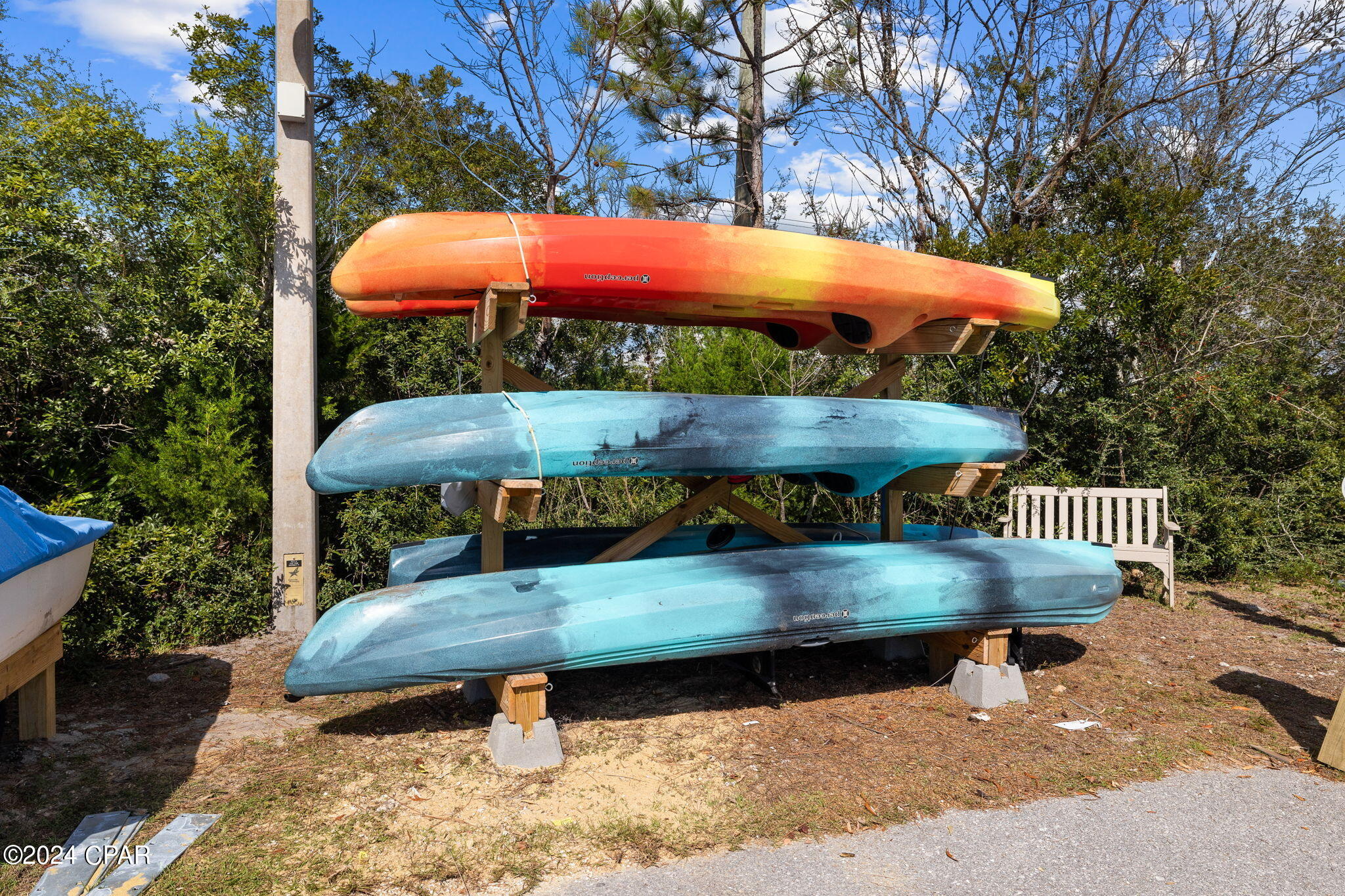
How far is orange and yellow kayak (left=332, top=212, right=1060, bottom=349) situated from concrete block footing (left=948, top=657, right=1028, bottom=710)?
6.02 ft

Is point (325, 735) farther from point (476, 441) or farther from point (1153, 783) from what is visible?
point (1153, 783)

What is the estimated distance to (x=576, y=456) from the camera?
361cm

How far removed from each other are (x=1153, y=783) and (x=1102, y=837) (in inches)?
25.2

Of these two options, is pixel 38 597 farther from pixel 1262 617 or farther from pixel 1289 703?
pixel 1262 617

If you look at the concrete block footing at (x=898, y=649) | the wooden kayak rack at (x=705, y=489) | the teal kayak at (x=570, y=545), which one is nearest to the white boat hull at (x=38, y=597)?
the teal kayak at (x=570, y=545)

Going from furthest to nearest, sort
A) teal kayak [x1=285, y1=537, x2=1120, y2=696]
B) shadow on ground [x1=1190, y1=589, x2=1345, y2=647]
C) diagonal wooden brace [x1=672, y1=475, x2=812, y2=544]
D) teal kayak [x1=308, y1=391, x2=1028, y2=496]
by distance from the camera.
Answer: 1. shadow on ground [x1=1190, y1=589, x2=1345, y2=647]
2. diagonal wooden brace [x1=672, y1=475, x2=812, y2=544]
3. teal kayak [x1=308, y1=391, x2=1028, y2=496]
4. teal kayak [x1=285, y1=537, x2=1120, y2=696]

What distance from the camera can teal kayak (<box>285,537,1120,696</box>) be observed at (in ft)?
11.0

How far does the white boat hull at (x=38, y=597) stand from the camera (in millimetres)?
3066

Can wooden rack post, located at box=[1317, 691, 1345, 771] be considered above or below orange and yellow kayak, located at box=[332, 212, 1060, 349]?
below

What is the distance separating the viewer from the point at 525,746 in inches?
138

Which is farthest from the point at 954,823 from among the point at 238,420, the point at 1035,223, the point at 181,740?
the point at 1035,223

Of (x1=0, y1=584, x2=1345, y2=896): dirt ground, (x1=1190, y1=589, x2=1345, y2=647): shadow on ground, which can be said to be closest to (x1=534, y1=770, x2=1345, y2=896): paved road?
(x1=0, y1=584, x2=1345, y2=896): dirt ground

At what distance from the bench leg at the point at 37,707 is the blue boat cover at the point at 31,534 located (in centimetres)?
60

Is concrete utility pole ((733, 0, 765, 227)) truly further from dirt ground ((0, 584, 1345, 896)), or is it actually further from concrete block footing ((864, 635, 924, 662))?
dirt ground ((0, 584, 1345, 896))
